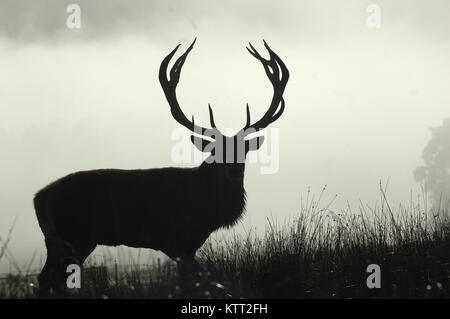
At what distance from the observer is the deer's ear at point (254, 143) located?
7332 mm

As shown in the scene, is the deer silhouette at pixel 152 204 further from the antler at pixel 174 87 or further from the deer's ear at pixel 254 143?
the antler at pixel 174 87

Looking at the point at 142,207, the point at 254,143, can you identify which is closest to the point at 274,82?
the point at 254,143

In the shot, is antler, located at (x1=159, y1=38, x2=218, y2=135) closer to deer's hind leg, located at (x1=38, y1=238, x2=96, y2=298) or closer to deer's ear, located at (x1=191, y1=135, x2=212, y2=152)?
deer's ear, located at (x1=191, y1=135, x2=212, y2=152)

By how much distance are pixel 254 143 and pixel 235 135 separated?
0.92 ft

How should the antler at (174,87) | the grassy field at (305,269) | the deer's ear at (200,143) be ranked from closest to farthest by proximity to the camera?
the grassy field at (305,269) → the deer's ear at (200,143) → the antler at (174,87)

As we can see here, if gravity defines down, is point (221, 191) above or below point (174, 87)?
below

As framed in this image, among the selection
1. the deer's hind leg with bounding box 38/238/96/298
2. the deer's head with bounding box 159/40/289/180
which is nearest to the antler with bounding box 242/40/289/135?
the deer's head with bounding box 159/40/289/180

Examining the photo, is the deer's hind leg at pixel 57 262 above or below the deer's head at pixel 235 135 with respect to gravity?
below

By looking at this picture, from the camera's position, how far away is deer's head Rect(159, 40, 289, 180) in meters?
7.13

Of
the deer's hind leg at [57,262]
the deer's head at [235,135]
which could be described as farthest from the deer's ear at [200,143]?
the deer's hind leg at [57,262]

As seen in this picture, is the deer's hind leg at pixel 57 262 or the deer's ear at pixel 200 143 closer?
the deer's hind leg at pixel 57 262

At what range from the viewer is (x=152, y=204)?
706 centimetres

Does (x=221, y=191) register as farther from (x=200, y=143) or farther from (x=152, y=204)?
(x=152, y=204)
